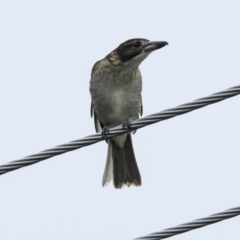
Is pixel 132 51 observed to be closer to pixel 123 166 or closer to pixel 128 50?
pixel 128 50

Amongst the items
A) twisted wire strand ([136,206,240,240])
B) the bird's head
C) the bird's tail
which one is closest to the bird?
the bird's head

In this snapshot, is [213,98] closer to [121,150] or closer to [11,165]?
[11,165]

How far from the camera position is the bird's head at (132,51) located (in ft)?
32.4

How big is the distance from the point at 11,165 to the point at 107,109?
3.58 m

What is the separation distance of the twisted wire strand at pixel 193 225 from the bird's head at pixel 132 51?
154 inches

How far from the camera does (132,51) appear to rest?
399 inches

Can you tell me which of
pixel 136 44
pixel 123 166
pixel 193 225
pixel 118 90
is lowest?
pixel 193 225

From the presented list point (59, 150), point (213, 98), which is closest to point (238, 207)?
point (213, 98)

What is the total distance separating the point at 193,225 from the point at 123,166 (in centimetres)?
525

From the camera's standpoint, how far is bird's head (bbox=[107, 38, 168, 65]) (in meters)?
9.89

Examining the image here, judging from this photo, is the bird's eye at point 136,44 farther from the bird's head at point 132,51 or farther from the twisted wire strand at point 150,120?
the twisted wire strand at point 150,120

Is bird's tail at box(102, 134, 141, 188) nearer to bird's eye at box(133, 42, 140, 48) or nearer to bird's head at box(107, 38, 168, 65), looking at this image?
bird's head at box(107, 38, 168, 65)

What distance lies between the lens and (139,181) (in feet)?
37.0

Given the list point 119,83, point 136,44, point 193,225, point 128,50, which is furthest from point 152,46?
point 193,225
